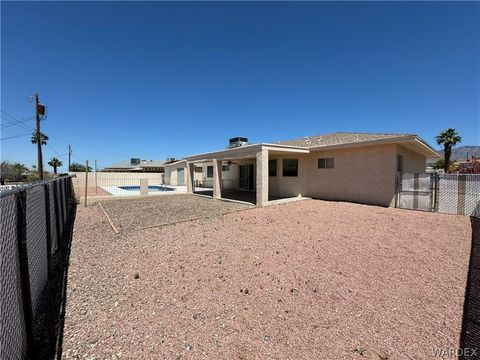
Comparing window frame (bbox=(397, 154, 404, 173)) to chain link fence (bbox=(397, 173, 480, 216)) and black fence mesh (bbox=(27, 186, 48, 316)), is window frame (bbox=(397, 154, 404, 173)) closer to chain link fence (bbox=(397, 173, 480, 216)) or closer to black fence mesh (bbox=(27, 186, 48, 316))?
chain link fence (bbox=(397, 173, 480, 216))

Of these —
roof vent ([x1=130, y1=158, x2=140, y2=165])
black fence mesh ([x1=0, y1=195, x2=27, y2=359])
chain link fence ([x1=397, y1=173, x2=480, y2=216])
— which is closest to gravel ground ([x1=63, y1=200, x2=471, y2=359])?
black fence mesh ([x1=0, y1=195, x2=27, y2=359])

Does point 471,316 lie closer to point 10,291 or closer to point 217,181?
point 10,291

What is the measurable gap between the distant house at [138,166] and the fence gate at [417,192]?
1528 inches

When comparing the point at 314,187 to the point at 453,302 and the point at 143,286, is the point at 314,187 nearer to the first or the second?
the point at 453,302

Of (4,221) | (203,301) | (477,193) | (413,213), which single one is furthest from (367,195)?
(4,221)

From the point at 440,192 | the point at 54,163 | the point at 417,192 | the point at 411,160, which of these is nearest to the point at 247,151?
the point at 417,192

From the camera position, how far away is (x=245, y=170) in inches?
732

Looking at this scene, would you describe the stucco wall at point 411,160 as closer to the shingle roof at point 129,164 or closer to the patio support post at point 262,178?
the patio support post at point 262,178

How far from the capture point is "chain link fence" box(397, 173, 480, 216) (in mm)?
8320

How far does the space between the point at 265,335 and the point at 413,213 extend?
9.31m

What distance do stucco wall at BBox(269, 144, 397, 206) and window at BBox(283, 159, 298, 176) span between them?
0.22 meters

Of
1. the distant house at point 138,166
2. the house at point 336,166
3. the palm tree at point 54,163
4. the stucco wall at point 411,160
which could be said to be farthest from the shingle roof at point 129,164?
the stucco wall at point 411,160

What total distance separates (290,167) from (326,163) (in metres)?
2.22

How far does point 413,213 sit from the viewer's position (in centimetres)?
892
